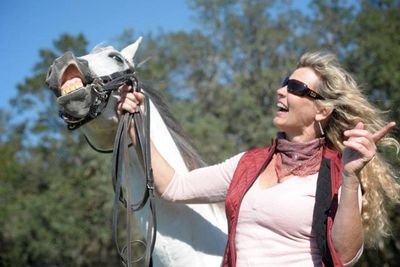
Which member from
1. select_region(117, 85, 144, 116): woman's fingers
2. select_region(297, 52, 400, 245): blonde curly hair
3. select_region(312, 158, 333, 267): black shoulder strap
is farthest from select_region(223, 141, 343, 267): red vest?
select_region(117, 85, 144, 116): woman's fingers

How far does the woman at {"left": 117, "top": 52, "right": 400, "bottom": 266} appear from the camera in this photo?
1838 millimetres

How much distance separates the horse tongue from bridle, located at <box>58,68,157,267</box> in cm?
4

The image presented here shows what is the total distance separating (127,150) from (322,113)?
2.44 ft

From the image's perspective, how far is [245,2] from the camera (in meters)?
23.0

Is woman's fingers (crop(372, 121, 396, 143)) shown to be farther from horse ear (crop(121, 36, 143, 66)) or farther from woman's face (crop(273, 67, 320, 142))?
horse ear (crop(121, 36, 143, 66))

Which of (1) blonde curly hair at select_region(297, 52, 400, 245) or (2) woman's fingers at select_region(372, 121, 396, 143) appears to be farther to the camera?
(1) blonde curly hair at select_region(297, 52, 400, 245)

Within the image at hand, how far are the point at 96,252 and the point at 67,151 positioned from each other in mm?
3754

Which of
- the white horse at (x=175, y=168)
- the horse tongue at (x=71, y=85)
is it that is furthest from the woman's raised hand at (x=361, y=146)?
the horse tongue at (x=71, y=85)

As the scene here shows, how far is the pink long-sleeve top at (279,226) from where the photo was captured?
194 centimetres

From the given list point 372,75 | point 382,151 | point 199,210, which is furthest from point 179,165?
point 372,75

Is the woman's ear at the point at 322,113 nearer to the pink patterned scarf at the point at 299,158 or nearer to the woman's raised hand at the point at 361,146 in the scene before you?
the pink patterned scarf at the point at 299,158

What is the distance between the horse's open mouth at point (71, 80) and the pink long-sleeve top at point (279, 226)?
2.37ft

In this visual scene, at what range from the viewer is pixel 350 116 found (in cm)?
214

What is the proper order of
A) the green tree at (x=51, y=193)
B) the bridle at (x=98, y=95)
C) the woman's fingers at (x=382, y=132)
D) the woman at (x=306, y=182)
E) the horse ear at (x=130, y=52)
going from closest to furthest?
the woman's fingers at (x=382, y=132) → the woman at (x=306, y=182) → the bridle at (x=98, y=95) → the horse ear at (x=130, y=52) → the green tree at (x=51, y=193)
